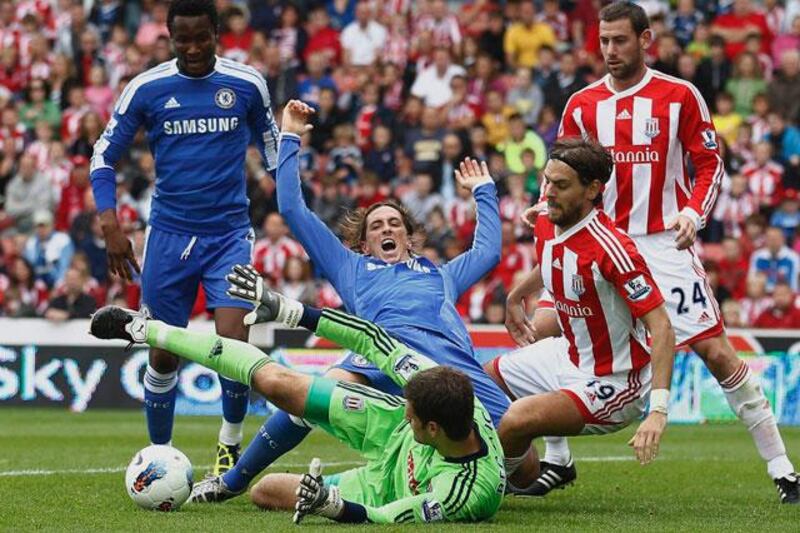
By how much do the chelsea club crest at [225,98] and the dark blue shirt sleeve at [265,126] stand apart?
15cm

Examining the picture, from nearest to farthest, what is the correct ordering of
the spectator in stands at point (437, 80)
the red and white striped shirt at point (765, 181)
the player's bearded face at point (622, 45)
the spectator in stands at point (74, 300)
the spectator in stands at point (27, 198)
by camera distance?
the player's bearded face at point (622, 45), the spectator in stands at point (74, 300), the red and white striped shirt at point (765, 181), the spectator in stands at point (27, 198), the spectator in stands at point (437, 80)

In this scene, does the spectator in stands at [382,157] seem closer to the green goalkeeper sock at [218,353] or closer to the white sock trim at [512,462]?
the white sock trim at [512,462]

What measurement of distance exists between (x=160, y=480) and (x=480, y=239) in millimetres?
2360

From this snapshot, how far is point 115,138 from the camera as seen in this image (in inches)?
408

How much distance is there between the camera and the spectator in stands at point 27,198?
2241cm

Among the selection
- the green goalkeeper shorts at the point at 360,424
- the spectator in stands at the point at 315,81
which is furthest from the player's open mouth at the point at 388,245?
the spectator in stands at the point at 315,81

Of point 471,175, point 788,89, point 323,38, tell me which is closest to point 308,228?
point 471,175

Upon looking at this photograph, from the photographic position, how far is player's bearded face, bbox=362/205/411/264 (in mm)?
9492

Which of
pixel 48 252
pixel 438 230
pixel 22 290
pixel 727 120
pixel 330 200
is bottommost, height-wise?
pixel 22 290

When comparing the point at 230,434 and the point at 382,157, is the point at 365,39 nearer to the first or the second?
the point at 382,157

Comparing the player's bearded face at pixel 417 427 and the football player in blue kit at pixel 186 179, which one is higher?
the football player in blue kit at pixel 186 179

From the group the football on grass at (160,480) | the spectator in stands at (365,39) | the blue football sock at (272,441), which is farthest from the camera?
the spectator in stands at (365,39)

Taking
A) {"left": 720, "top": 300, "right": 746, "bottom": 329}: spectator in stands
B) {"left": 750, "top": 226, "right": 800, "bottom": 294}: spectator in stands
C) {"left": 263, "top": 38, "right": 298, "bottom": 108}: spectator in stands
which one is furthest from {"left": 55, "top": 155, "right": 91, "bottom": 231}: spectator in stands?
{"left": 750, "top": 226, "right": 800, "bottom": 294}: spectator in stands

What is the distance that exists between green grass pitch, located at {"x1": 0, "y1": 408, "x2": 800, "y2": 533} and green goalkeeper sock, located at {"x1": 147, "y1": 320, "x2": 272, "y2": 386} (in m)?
0.77
